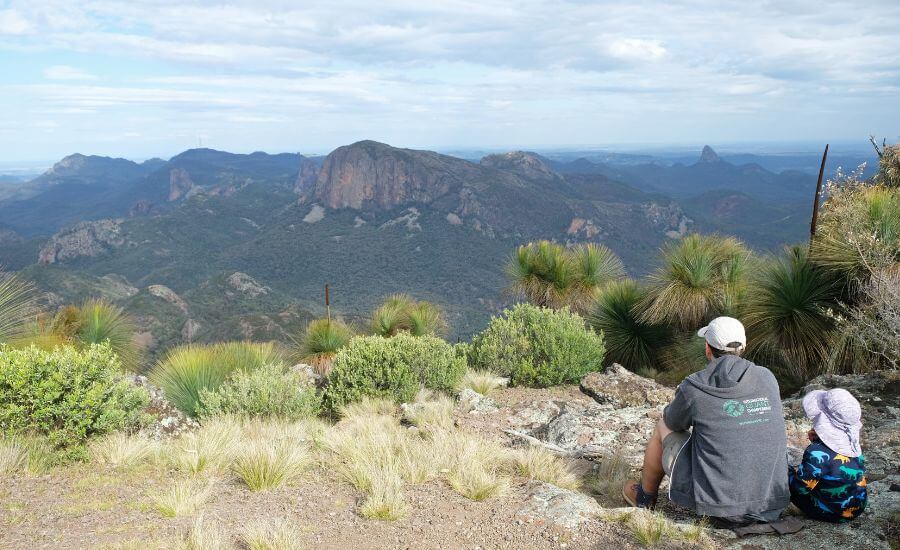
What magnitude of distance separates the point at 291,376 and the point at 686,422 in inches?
198

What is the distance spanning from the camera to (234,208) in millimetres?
145375

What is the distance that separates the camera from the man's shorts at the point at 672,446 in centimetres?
361

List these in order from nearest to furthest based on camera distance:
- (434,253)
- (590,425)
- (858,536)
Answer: (858,536) → (590,425) → (434,253)

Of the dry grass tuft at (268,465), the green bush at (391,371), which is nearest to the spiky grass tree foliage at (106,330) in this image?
the green bush at (391,371)

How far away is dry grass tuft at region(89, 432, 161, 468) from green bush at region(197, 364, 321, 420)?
4.86ft

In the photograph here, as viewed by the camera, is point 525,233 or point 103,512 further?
point 525,233

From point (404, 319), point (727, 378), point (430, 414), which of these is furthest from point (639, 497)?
point (404, 319)

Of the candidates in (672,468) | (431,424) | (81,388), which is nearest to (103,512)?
(81,388)

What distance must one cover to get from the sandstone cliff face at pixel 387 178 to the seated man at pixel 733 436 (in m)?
135

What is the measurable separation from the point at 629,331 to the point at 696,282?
1507 millimetres

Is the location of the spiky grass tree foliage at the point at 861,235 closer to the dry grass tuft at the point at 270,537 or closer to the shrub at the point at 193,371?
the dry grass tuft at the point at 270,537

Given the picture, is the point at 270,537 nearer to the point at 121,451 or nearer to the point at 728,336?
the point at 121,451

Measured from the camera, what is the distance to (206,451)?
4746 mm

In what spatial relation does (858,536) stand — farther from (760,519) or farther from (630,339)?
(630,339)
